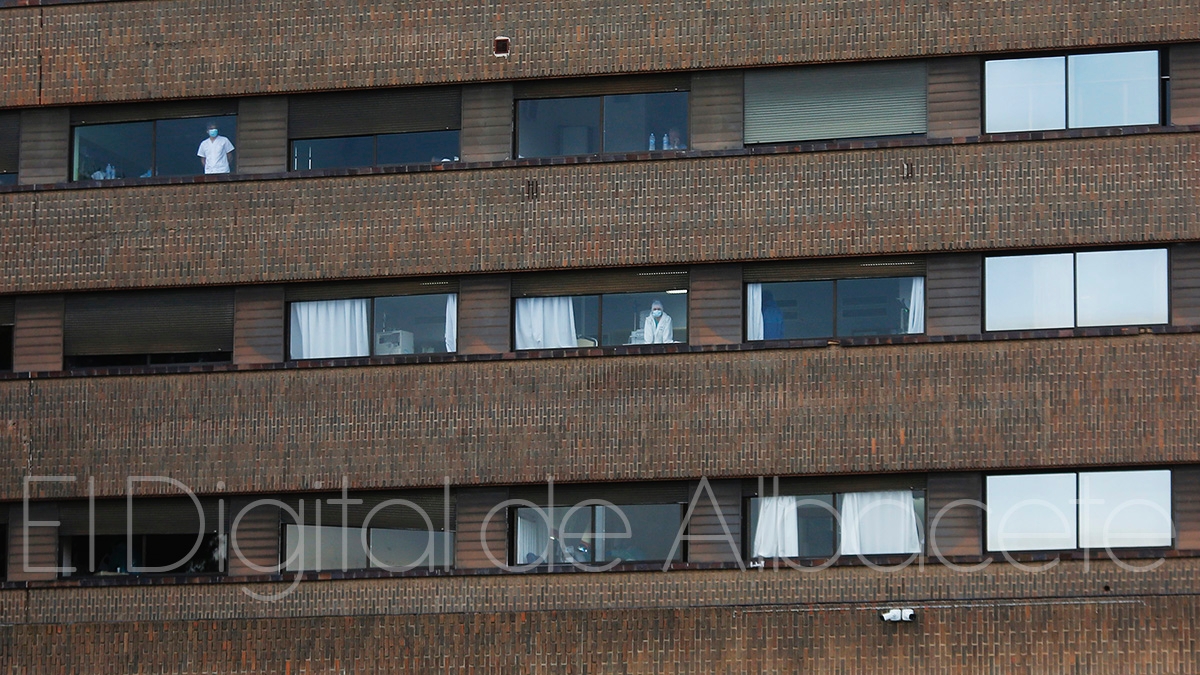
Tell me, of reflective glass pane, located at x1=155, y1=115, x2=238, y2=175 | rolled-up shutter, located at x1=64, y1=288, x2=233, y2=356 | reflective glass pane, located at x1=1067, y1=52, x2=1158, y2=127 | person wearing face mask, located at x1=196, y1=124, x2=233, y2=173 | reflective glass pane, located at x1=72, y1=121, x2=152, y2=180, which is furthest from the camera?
reflective glass pane, located at x1=72, y1=121, x2=152, y2=180

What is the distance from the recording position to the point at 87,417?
2359 cm

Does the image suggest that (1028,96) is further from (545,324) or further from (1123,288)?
(545,324)

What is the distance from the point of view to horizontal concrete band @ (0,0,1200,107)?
22422 mm

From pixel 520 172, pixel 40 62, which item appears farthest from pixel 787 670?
pixel 40 62

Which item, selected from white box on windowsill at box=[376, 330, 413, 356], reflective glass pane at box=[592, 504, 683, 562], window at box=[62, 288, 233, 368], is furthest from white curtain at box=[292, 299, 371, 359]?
reflective glass pane at box=[592, 504, 683, 562]

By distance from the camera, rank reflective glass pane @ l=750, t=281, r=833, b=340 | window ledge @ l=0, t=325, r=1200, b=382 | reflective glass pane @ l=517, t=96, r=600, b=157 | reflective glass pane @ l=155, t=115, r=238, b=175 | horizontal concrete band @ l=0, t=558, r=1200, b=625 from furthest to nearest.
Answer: reflective glass pane @ l=155, t=115, r=238, b=175
reflective glass pane @ l=517, t=96, r=600, b=157
reflective glass pane @ l=750, t=281, r=833, b=340
window ledge @ l=0, t=325, r=1200, b=382
horizontal concrete band @ l=0, t=558, r=1200, b=625

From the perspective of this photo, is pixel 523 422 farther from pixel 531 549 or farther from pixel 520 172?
pixel 520 172

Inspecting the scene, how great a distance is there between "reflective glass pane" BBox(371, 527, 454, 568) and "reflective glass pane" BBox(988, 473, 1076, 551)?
692 cm

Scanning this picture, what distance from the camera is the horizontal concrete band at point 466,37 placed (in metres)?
22.4

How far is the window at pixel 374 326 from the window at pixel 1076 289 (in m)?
6.95

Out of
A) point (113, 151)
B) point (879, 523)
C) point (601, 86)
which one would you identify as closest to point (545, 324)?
point (601, 86)

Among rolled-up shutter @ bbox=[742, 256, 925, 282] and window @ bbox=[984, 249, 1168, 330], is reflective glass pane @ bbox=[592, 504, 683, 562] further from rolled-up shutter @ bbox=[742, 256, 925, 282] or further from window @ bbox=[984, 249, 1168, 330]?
window @ bbox=[984, 249, 1168, 330]

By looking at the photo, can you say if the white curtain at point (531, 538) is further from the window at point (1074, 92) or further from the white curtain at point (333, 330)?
the window at point (1074, 92)

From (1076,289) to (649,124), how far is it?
A: 5.77m
